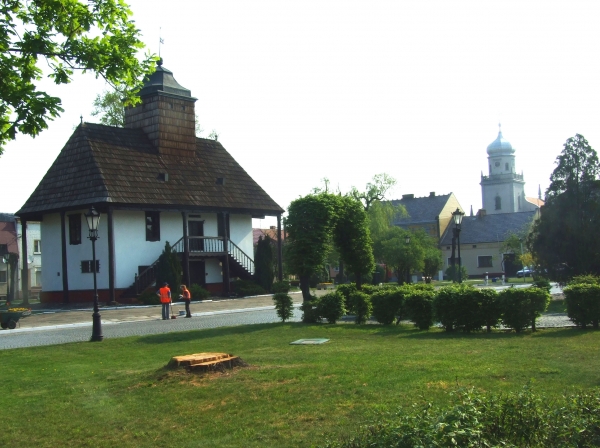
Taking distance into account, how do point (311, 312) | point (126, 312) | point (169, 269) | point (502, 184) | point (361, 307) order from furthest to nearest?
point (502, 184) → point (169, 269) → point (126, 312) → point (311, 312) → point (361, 307)

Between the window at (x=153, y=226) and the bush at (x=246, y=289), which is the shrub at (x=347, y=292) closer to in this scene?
the bush at (x=246, y=289)

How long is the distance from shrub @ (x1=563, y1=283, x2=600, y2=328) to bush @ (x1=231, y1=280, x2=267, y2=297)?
2848 cm

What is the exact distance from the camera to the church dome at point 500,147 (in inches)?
4929

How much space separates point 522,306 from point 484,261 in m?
68.6

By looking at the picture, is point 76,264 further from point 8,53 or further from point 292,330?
point 8,53

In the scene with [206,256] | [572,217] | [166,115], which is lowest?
[206,256]

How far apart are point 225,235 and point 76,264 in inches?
361

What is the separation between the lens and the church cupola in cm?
4422

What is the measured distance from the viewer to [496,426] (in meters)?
5.98

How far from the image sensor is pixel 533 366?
35.1 ft

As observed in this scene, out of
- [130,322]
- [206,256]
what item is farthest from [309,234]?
[206,256]

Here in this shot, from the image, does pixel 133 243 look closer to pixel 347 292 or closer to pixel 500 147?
pixel 347 292

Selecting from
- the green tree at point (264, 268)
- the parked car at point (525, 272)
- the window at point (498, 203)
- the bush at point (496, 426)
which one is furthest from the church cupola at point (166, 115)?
the window at point (498, 203)

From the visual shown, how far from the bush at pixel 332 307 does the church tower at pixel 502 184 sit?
10337 centimetres
